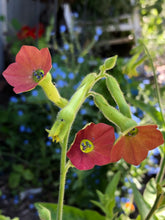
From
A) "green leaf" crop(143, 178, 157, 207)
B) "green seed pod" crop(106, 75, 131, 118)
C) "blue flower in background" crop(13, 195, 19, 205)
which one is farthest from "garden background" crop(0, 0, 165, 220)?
"green seed pod" crop(106, 75, 131, 118)

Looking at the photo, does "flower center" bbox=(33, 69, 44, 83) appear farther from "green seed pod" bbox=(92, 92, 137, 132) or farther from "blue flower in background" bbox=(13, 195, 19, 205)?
"blue flower in background" bbox=(13, 195, 19, 205)

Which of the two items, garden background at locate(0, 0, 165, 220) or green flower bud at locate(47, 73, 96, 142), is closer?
green flower bud at locate(47, 73, 96, 142)

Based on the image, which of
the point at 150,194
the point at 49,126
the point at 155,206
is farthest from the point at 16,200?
the point at 155,206

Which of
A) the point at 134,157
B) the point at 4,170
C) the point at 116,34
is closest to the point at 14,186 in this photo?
the point at 4,170

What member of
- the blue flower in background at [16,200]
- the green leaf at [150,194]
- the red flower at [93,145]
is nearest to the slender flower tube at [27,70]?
the red flower at [93,145]

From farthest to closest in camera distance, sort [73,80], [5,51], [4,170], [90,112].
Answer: [5,51] → [4,170] → [73,80] → [90,112]

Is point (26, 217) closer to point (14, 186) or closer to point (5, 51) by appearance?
point (14, 186)

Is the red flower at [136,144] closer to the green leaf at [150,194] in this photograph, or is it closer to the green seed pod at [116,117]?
the green seed pod at [116,117]

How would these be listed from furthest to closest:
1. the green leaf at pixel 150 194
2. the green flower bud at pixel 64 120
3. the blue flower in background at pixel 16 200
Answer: the blue flower in background at pixel 16 200
the green leaf at pixel 150 194
the green flower bud at pixel 64 120
